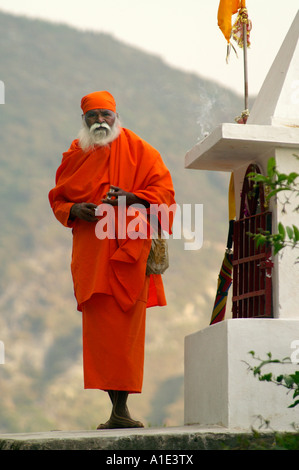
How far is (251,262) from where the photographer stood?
5.36 metres

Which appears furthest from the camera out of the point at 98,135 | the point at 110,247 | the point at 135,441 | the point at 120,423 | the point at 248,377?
the point at 98,135

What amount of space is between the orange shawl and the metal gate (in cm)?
48

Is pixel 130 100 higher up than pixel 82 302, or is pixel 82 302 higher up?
pixel 130 100

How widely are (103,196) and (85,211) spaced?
0.16 m

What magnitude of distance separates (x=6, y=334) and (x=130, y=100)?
672cm

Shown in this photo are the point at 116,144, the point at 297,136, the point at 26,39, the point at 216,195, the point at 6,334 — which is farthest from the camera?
the point at 26,39

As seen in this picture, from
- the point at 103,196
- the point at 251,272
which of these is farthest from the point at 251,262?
the point at 103,196

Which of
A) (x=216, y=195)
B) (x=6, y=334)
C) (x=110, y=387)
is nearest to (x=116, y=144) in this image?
(x=110, y=387)

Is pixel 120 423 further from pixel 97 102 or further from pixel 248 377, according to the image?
pixel 97 102

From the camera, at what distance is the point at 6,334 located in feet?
64.4

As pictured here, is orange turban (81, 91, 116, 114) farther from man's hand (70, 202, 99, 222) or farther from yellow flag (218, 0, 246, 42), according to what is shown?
yellow flag (218, 0, 246, 42)
